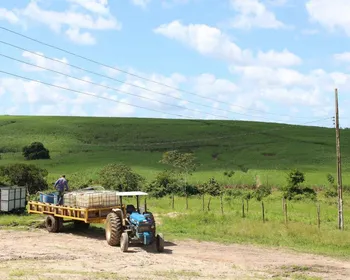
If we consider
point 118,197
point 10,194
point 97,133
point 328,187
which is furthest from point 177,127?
point 118,197

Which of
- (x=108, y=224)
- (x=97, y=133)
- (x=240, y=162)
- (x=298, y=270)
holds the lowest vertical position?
(x=298, y=270)

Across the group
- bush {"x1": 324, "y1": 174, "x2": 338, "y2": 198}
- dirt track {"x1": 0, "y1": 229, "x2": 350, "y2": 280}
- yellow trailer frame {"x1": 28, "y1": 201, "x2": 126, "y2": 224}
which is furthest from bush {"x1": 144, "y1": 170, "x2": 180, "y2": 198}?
dirt track {"x1": 0, "y1": 229, "x2": 350, "y2": 280}

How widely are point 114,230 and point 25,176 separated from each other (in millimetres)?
33652

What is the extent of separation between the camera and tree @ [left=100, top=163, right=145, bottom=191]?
57.5 meters

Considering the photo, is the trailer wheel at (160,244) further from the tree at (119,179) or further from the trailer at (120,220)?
the tree at (119,179)

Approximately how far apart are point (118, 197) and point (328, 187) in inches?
1607

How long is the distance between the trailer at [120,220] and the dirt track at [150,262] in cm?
55

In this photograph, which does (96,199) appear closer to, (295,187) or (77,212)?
(77,212)

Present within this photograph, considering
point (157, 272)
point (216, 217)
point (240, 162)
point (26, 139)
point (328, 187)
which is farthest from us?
point (26, 139)

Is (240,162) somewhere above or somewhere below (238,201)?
above

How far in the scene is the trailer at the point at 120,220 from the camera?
68.9 ft

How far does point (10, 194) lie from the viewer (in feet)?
107

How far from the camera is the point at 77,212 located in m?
24.2

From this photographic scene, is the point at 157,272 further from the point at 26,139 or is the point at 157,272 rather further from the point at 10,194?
the point at 26,139
